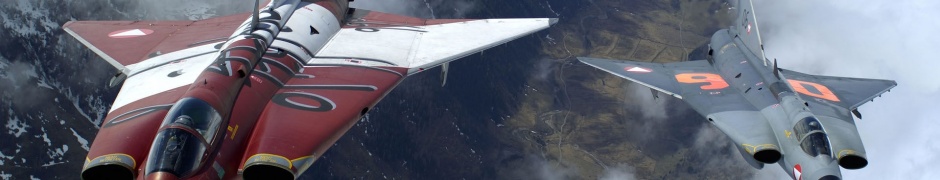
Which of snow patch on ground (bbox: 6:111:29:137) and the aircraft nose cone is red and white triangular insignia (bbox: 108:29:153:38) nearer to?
the aircraft nose cone

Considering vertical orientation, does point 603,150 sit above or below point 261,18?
below

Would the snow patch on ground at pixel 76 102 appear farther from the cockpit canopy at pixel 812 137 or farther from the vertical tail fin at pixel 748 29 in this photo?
the cockpit canopy at pixel 812 137

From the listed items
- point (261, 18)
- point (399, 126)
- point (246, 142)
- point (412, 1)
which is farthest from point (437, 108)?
point (246, 142)

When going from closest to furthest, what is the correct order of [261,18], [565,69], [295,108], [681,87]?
[295,108] → [261,18] → [681,87] → [565,69]

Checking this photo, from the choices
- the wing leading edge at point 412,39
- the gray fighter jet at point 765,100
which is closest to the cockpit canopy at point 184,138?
the wing leading edge at point 412,39

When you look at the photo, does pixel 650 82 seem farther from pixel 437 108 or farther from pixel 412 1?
pixel 412 1

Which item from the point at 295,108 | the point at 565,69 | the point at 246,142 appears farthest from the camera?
the point at 565,69
